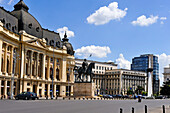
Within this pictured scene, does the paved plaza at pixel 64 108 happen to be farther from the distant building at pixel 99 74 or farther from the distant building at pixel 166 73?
the distant building at pixel 166 73

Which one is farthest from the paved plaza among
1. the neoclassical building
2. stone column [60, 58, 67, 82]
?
stone column [60, 58, 67, 82]

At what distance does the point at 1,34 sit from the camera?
6956 centimetres

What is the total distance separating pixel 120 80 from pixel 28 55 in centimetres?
8792

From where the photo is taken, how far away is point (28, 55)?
286 feet

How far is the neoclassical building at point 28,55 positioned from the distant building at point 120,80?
200ft

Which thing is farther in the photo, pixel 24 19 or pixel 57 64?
pixel 57 64

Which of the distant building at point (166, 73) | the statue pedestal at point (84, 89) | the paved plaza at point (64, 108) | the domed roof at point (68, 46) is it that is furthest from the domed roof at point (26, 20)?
the distant building at point (166, 73)

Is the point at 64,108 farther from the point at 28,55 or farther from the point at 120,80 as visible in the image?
the point at 120,80

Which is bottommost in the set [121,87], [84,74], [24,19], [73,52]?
[121,87]

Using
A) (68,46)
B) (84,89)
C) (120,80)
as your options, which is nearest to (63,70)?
(68,46)

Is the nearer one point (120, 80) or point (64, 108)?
point (64, 108)

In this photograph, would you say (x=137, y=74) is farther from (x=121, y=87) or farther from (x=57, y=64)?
(x=57, y=64)

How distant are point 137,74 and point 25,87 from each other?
106588mm

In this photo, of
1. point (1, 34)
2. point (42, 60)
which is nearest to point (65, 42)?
point (42, 60)
